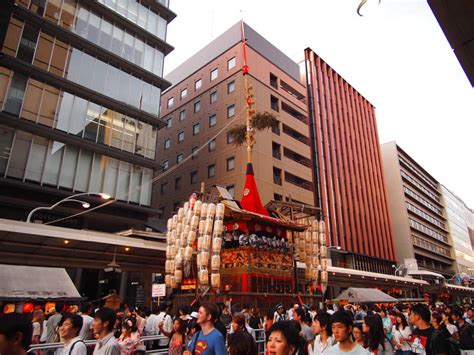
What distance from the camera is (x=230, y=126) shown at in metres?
35.4

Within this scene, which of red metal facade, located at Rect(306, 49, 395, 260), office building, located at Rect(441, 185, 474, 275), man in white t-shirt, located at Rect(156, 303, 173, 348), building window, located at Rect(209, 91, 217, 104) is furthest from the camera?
office building, located at Rect(441, 185, 474, 275)

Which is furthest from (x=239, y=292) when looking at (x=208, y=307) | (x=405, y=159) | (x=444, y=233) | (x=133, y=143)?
(x=444, y=233)

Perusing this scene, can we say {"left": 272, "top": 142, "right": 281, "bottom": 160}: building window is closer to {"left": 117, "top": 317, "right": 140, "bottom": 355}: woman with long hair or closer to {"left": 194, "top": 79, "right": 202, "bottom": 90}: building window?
{"left": 194, "top": 79, "right": 202, "bottom": 90}: building window

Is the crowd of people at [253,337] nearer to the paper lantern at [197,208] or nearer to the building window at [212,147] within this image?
the paper lantern at [197,208]

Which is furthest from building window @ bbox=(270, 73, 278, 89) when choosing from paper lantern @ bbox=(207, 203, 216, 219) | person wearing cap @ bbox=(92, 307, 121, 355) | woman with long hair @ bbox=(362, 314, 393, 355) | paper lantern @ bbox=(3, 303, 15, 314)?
person wearing cap @ bbox=(92, 307, 121, 355)

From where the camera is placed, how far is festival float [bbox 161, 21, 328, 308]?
50.9ft

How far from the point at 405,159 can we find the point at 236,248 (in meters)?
64.9

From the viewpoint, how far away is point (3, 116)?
20.7 metres

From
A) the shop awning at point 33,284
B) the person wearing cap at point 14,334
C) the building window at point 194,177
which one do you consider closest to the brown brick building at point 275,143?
the building window at point 194,177

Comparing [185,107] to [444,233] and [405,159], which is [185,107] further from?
[444,233]

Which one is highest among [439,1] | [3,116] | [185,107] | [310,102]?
[310,102]

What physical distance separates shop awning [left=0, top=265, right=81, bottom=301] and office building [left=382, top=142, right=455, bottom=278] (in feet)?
169

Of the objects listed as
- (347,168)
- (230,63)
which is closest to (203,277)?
(230,63)

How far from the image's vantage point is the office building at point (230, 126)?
3531 centimetres
